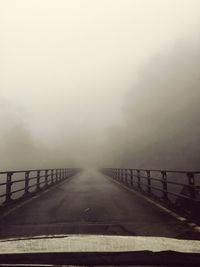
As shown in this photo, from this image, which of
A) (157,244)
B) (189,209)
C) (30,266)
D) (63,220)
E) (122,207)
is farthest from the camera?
(122,207)

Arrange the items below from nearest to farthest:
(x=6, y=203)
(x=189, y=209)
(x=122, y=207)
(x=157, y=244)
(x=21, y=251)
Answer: (x=21, y=251)
(x=157, y=244)
(x=189, y=209)
(x=122, y=207)
(x=6, y=203)

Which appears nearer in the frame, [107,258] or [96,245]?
[107,258]

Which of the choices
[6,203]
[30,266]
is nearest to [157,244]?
[30,266]

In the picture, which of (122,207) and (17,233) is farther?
(122,207)

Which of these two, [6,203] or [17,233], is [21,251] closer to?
[17,233]

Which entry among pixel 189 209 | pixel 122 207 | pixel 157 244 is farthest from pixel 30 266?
pixel 122 207

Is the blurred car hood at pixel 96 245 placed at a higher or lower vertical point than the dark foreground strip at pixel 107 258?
higher

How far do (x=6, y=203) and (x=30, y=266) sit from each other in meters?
11.5

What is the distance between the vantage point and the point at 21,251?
185 inches

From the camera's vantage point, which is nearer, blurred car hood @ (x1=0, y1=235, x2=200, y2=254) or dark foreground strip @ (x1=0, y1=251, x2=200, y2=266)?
dark foreground strip @ (x1=0, y1=251, x2=200, y2=266)

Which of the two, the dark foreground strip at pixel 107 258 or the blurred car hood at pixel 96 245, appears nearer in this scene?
the dark foreground strip at pixel 107 258

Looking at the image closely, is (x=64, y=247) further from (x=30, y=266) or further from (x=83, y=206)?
(x=83, y=206)

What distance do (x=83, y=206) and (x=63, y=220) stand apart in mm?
3664

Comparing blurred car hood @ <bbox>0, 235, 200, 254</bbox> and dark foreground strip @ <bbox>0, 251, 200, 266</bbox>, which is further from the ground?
blurred car hood @ <bbox>0, 235, 200, 254</bbox>
